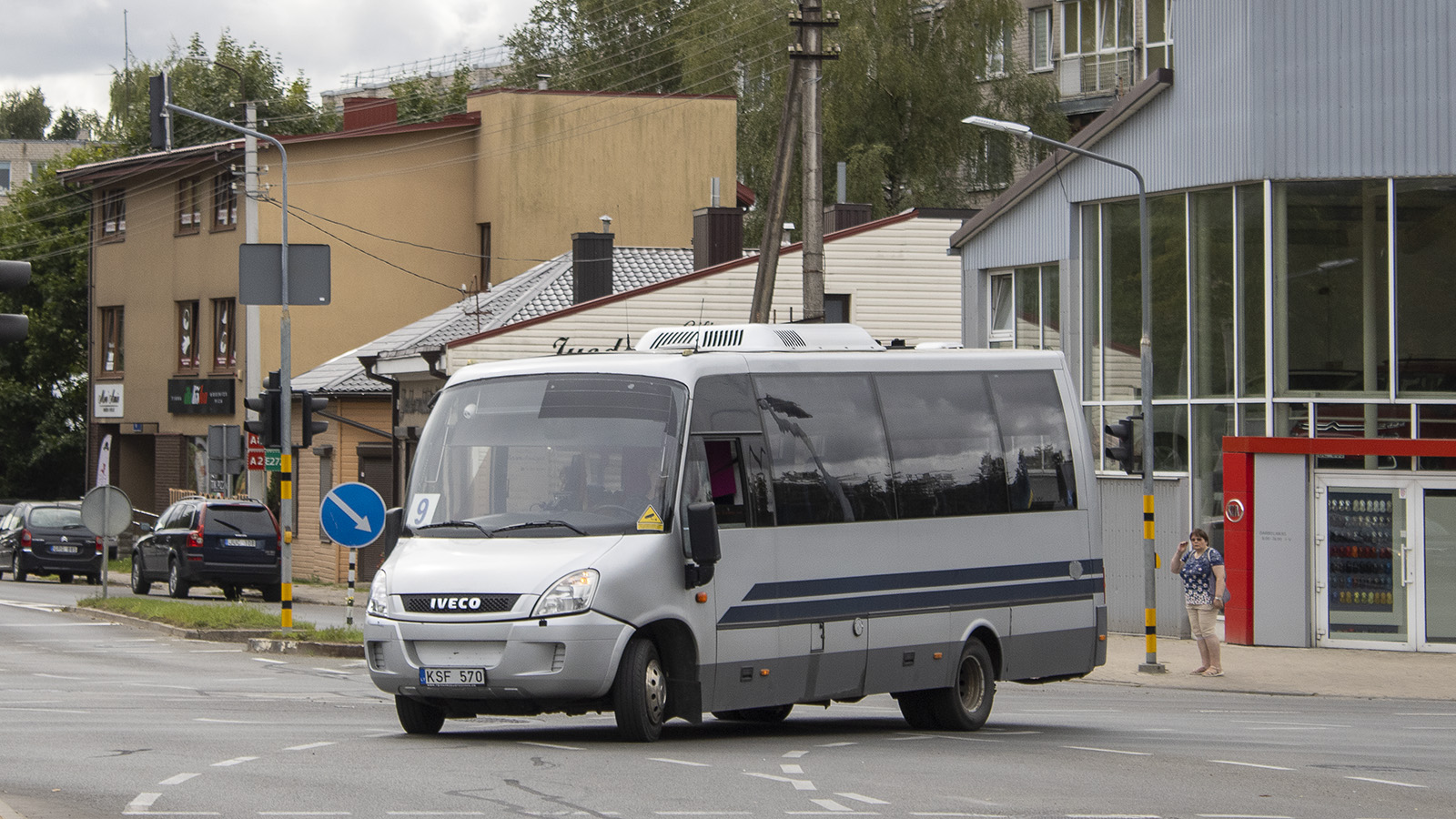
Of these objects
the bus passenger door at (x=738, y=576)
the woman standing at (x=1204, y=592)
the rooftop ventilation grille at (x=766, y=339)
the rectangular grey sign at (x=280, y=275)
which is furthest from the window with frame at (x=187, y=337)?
the bus passenger door at (x=738, y=576)

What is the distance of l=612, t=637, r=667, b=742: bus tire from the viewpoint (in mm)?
12477

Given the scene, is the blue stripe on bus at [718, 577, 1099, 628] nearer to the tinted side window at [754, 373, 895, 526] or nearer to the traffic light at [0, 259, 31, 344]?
the tinted side window at [754, 373, 895, 526]

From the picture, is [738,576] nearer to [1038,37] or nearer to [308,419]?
[308,419]

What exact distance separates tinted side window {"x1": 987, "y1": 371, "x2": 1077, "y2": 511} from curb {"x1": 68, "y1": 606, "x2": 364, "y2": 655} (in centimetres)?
1007

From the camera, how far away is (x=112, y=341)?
186 feet

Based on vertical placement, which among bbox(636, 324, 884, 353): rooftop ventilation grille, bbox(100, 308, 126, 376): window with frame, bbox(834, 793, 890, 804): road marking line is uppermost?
bbox(100, 308, 126, 376): window with frame

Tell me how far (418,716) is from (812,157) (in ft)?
42.4

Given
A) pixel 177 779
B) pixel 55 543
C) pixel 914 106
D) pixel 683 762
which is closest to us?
pixel 177 779

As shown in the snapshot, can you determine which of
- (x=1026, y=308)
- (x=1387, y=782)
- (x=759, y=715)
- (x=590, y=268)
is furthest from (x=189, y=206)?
(x=1387, y=782)

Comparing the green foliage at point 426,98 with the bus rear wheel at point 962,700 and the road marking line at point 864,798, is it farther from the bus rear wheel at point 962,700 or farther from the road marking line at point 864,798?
the road marking line at point 864,798

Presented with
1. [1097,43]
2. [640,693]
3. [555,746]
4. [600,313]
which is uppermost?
[1097,43]

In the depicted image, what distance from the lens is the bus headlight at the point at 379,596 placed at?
41.8 ft

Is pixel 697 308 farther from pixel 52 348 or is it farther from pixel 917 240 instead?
pixel 52 348

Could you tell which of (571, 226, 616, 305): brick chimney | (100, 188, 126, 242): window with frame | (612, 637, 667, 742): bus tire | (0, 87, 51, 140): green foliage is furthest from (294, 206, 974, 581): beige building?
(0, 87, 51, 140): green foliage
